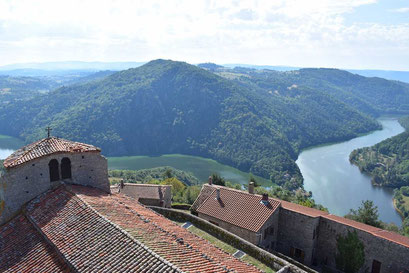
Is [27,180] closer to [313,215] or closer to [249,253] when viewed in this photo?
[249,253]

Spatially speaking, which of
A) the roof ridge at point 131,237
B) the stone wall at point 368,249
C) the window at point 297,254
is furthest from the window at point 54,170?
the stone wall at point 368,249

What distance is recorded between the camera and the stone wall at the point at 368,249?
19438 millimetres

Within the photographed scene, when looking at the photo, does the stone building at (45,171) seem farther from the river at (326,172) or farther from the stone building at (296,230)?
the river at (326,172)

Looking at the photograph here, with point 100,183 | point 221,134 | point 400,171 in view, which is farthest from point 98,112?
point 100,183

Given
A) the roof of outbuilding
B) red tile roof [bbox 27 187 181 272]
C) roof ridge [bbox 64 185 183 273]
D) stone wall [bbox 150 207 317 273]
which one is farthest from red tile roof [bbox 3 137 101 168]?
the roof of outbuilding

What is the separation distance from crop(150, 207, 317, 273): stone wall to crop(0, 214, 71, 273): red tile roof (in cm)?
989

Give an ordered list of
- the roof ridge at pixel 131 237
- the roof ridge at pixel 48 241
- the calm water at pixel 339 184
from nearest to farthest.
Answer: the roof ridge at pixel 131 237
the roof ridge at pixel 48 241
the calm water at pixel 339 184

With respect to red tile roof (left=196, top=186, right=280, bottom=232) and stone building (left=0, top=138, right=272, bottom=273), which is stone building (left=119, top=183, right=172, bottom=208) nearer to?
red tile roof (left=196, top=186, right=280, bottom=232)

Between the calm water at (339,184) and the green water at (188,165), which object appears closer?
the calm water at (339,184)

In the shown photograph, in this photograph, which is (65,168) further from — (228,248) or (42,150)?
(228,248)

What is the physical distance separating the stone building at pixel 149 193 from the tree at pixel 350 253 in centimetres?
1725

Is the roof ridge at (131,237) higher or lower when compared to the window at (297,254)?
higher

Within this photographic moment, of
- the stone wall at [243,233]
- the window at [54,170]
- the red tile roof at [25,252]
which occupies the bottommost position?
the stone wall at [243,233]

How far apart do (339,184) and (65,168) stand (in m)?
95.5
